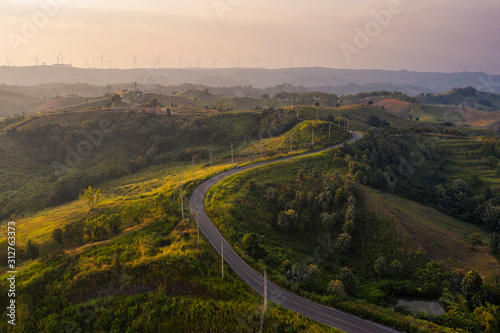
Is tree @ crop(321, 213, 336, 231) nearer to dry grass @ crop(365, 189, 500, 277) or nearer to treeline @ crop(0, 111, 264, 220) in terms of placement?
dry grass @ crop(365, 189, 500, 277)

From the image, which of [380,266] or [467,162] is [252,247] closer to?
[380,266]

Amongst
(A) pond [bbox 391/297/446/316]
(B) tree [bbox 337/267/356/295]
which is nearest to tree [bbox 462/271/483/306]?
(A) pond [bbox 391/297/446/316]

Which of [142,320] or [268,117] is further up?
[268,117]

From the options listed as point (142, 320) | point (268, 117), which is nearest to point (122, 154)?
point (268, 117)

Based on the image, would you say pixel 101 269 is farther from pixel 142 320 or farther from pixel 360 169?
pixel 360 169

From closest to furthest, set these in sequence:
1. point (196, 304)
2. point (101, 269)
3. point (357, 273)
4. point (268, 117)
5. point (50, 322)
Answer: point (50, 322)
point (196, 304)
point (101, 269)
point (357, 273)
point (268, 117)
